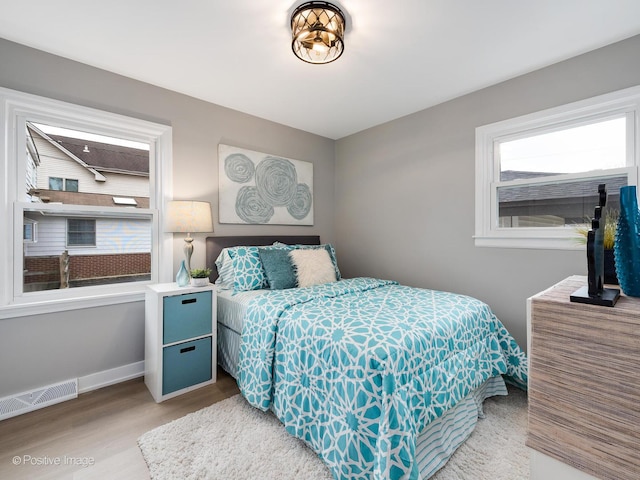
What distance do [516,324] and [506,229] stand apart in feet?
2.65

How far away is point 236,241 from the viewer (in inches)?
120

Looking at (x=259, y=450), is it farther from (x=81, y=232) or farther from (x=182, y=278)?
(x=81, y=232)

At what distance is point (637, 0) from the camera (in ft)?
5.39

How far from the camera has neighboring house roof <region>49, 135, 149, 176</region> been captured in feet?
7.62

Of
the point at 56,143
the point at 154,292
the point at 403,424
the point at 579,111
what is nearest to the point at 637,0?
the point at 579,111

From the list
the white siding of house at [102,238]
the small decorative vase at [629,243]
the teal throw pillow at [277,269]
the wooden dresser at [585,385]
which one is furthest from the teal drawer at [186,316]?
the small decorative vase at [629,243]

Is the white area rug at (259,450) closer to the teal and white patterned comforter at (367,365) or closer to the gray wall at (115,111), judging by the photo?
the teal and white patterned comforter at (367,365)

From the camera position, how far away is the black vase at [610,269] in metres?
1.15

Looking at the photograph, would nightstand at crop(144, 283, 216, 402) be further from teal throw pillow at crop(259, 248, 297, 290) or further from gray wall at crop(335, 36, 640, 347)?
gray wall at crop(335, 36, 640, 347)

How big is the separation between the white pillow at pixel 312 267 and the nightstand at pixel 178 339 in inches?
30.9

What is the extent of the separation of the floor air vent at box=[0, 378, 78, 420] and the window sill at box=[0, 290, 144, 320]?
543mm

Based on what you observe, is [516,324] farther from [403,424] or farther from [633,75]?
[633,75]

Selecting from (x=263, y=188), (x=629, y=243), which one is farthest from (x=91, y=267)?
(x=629, y=243)

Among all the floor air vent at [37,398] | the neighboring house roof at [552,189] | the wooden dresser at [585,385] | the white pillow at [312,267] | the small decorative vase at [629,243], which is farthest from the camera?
the white pillow at [312,267]
